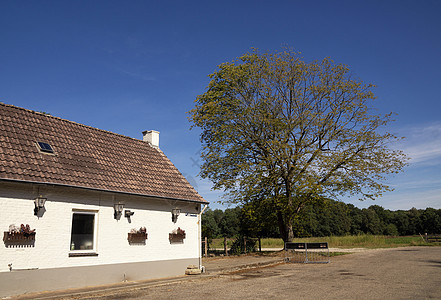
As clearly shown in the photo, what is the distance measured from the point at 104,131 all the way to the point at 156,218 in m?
4.96

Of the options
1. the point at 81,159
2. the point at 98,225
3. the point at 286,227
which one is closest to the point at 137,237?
the point at 98,225

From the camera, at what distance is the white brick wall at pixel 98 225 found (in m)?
9.91

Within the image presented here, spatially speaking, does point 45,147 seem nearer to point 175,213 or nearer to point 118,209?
point 118,209

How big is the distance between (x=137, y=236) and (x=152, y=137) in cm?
652

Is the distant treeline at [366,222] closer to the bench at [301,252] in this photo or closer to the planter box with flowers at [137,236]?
the bench at [301,252]

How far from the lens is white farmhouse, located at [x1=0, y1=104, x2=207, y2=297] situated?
10.0 meters

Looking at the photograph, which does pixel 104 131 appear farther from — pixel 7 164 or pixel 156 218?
pixel 7 164

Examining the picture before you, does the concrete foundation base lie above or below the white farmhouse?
below

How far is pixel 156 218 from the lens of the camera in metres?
14.1

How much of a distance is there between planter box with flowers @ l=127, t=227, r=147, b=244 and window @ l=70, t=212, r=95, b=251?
4.73ft

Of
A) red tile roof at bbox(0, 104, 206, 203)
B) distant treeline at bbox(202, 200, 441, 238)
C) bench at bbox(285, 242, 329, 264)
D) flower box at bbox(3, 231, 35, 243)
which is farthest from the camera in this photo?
distant treeline at bbox(202, 200, 441, 238)

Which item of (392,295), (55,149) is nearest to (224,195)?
(55,149)

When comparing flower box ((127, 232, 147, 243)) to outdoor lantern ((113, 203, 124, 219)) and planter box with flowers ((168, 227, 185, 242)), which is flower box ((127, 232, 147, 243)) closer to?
outdoor lantern ((113, 203, 124, 219))

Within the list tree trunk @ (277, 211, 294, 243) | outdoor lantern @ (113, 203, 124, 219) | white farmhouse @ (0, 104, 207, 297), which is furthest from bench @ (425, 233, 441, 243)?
outdoor lantern @ (113, 203, 124, 219)
